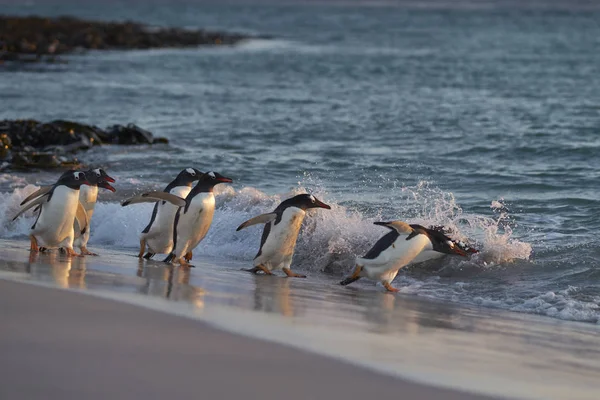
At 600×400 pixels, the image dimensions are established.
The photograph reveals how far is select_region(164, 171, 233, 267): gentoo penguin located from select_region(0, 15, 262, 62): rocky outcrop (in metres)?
29.8

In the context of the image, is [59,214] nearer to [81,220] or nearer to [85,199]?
[81,220]

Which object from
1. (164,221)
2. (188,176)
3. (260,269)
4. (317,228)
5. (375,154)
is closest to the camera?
(260,269)

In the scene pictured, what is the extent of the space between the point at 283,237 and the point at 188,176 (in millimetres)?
1215

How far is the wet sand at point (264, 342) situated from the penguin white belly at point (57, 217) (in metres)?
0.71

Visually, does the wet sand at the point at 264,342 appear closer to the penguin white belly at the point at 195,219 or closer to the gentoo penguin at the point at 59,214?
the gentoo penguin at the point at 59,214

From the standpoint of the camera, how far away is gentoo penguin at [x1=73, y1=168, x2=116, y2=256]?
28.8ft

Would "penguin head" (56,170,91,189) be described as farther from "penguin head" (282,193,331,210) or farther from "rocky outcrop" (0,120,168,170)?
"rocky outcrop" (0,120,168,170)

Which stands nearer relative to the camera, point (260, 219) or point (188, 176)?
point (260, 219)

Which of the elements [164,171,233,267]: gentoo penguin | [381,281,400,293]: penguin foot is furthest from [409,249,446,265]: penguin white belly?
[164,171,233,267]: gentoo penguin

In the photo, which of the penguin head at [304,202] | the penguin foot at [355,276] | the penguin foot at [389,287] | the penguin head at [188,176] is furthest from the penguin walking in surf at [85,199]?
the penguin foot at [389,287]

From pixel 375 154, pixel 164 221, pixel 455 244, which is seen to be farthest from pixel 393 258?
pixel 375 154

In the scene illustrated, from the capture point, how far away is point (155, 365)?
4742 mm

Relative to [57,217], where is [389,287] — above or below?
below

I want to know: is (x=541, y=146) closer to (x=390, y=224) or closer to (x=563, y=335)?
(x=390, y=224)
